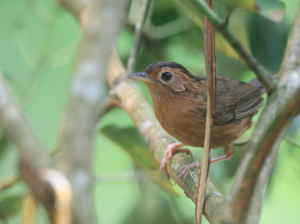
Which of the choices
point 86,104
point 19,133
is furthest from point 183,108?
point 19,133

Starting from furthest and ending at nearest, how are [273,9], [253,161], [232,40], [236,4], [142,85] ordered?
[142,85] < [273,9] < [236,4] < [232,40] < [253,161]

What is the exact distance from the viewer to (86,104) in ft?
6.46

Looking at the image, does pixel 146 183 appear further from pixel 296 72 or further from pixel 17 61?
pixel 17 61

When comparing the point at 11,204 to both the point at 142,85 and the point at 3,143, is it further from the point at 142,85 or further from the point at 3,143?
the point at 142,85

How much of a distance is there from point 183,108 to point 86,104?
781mm

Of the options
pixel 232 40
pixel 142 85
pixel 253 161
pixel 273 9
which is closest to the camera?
pixel 253 161

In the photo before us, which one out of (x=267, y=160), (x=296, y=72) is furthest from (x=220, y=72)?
(x=267, y=160)

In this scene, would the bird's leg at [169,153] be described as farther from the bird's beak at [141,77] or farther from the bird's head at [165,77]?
the bird's beak at [141,77]

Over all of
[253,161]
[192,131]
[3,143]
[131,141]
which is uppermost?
[253,161]

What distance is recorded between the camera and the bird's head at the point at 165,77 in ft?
7.76

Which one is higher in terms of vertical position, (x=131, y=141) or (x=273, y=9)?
(x=273, y=9)

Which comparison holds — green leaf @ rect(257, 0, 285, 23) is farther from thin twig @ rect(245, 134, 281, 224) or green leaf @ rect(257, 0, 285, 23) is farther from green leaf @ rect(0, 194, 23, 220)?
green leaf @ rect(0, 194, 23, 220)

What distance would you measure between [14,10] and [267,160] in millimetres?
6402

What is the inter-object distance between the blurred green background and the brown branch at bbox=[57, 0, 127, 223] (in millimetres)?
248
